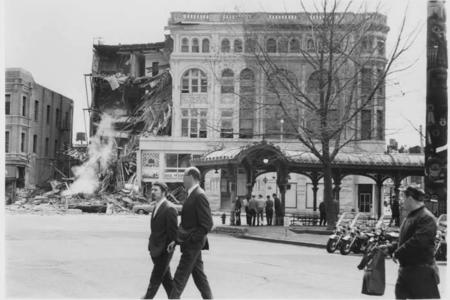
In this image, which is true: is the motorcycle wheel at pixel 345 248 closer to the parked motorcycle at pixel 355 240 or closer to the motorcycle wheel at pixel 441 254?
the parked motorcycle at pixel 355 240

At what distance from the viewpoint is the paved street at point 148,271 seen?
40.0 feet

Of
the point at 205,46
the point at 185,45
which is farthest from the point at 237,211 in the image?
the point at 185,45

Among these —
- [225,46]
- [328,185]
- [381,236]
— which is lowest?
[381,236]

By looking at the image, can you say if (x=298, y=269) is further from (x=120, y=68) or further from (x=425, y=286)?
(x=120, y=68)

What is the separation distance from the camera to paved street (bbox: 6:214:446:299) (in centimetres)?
1220

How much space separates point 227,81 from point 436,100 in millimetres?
39923

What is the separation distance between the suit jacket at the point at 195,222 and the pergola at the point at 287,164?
22170 mm

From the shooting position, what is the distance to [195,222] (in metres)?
9.98

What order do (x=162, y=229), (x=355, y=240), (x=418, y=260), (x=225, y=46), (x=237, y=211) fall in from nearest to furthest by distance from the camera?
(x=418, y=260)
(x=162, y=229)
(x=355, y=240)
(x=237, y=211)
(x=225, y=46)

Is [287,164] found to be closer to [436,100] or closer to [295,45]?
[295,45]

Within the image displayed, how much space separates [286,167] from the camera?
33500mm

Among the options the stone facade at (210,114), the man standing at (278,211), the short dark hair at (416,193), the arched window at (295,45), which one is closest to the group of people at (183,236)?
the short dark hair at (416,193)

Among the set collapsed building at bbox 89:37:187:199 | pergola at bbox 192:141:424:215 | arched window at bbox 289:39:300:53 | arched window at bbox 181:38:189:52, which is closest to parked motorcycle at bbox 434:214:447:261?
pergola at bbox 192:141:424:215

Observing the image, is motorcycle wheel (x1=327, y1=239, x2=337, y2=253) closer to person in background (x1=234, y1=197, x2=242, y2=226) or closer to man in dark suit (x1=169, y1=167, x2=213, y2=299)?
man in dark suit (x1=169, y1=167, x2=213, y2=299)
